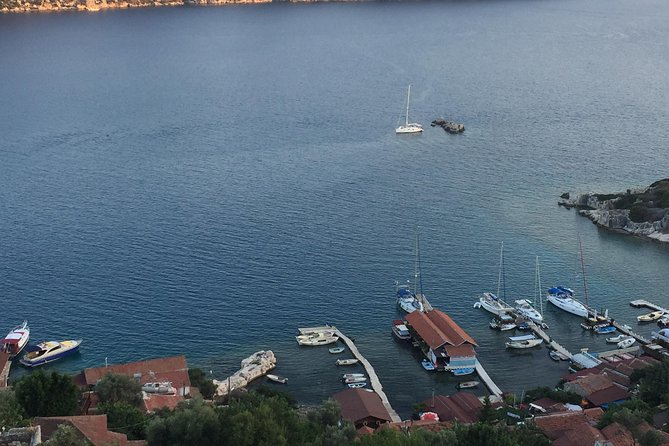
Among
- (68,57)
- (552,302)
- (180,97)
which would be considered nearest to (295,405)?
(552,302)

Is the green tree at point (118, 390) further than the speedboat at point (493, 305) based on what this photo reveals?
No

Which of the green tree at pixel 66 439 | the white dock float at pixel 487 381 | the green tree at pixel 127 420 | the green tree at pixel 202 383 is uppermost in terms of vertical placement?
the green tree at pixel 66 439

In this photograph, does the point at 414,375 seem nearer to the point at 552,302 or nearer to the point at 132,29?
the point at 552,302

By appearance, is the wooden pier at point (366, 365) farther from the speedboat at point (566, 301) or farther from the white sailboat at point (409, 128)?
the white sailboat at point (409, 128)

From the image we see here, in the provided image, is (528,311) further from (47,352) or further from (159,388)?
(47,352)

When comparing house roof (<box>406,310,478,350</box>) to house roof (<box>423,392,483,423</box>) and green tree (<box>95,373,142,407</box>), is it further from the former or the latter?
green tree (<box>95,373,142,407</box>)

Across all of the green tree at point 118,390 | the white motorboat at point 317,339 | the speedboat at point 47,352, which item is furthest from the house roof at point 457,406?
the speedboat at point 47,352
